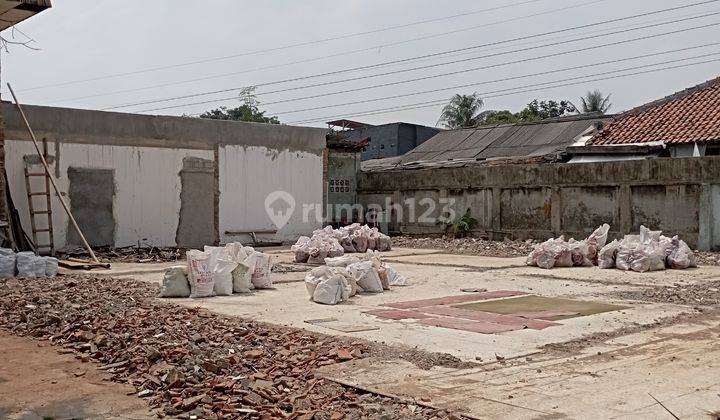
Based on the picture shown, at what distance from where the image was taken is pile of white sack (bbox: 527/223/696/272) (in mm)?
14031

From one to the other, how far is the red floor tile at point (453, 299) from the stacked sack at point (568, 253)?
4.30 m

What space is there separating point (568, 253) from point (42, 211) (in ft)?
40.6

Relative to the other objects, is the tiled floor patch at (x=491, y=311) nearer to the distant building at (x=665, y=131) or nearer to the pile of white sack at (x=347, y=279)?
the pile of white sack at (x=347, y=279)

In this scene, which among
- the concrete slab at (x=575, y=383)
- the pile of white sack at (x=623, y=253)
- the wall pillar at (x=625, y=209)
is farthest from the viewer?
the wall pillar at (x=625, y=209)

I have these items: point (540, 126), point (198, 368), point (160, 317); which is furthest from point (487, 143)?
point (198, 368)

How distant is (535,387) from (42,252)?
14705mm

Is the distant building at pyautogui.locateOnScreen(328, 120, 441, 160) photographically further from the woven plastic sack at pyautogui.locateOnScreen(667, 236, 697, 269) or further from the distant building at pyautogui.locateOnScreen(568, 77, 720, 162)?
the woven plastic sack at pyautogui.locateOnScreen(667, 236, 697, 269)

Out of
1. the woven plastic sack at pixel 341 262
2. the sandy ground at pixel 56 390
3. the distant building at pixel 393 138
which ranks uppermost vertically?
the distant building at pixel 393 138

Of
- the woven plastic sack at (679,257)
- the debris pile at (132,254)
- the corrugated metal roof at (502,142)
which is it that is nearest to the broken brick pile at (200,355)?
the debris pile at (132,254)

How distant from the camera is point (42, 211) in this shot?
1656cm

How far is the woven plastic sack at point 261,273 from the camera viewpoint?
1090 cm

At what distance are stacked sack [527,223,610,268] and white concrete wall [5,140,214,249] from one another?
10353 mm

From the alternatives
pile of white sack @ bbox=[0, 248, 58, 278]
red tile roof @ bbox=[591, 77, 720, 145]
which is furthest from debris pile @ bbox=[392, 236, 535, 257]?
pile of white sack @ bbox=[0, 248, 58, 278]

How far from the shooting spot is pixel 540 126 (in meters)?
28.1
